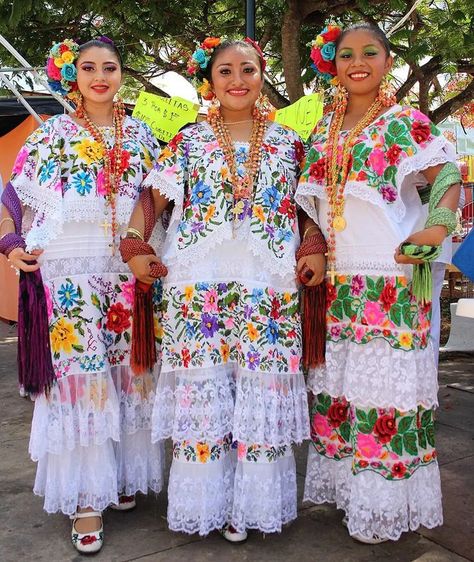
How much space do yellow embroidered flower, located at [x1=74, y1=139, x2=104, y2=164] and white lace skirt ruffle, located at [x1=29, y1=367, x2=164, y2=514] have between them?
33.5 inches

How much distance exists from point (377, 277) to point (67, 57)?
1526mm

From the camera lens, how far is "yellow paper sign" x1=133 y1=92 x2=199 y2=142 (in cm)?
425

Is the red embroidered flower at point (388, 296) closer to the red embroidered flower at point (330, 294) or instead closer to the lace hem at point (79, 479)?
the red embroidered flower at point (330, 294)

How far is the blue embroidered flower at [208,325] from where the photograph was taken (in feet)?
8.42

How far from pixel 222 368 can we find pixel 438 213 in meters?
0.98

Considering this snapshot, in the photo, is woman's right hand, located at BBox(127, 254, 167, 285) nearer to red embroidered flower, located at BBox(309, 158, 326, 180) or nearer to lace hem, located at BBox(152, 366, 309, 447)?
lace hem, located at BBox(152, 366, 309, 447)

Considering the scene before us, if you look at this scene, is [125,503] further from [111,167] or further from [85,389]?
[111,167]

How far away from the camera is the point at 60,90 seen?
9.46 feet

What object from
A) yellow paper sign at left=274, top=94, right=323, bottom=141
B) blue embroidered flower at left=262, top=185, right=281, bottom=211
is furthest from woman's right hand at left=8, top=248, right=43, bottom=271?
yellow paper sign at left=274, top=94, right=323, bottom=141

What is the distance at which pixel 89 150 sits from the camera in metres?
2.69

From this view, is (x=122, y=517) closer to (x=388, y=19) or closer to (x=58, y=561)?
(x=58, y=561)

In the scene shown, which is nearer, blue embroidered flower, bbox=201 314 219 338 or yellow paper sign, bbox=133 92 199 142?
blue embroidered flower, bbox=201 314 219 338

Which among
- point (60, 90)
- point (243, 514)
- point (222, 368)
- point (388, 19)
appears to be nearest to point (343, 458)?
point (243, 514)

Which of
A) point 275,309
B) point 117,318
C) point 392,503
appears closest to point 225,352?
point 275,309
